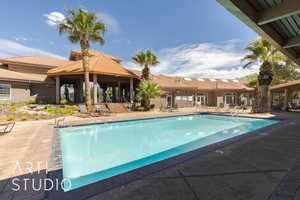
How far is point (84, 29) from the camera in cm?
1355

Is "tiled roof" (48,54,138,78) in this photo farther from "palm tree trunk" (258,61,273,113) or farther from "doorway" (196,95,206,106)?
"palm tree trunk" (258,61,273,113)

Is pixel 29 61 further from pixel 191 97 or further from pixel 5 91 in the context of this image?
pixel 191 97

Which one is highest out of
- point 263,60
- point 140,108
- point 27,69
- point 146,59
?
point 146,59

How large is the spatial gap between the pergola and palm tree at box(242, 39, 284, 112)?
45.3ft

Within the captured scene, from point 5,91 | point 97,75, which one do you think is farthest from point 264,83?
point 5,91

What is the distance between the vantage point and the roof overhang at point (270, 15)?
2716 millimetres

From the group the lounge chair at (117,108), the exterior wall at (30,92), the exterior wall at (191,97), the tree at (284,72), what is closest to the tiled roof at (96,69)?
the exterior wall at (30,92)

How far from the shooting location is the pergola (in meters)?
16.4

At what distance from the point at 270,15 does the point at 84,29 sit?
1478 centimetres

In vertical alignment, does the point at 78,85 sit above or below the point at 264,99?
above

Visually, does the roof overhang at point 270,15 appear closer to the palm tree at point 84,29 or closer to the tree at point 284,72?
the palm tree at point 84,29

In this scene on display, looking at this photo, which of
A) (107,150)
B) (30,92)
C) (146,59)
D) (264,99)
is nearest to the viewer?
(107,150)

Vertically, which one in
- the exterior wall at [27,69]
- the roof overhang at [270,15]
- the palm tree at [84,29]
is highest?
the palm tree at [84,29]

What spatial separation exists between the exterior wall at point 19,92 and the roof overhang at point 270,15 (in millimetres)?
22035
